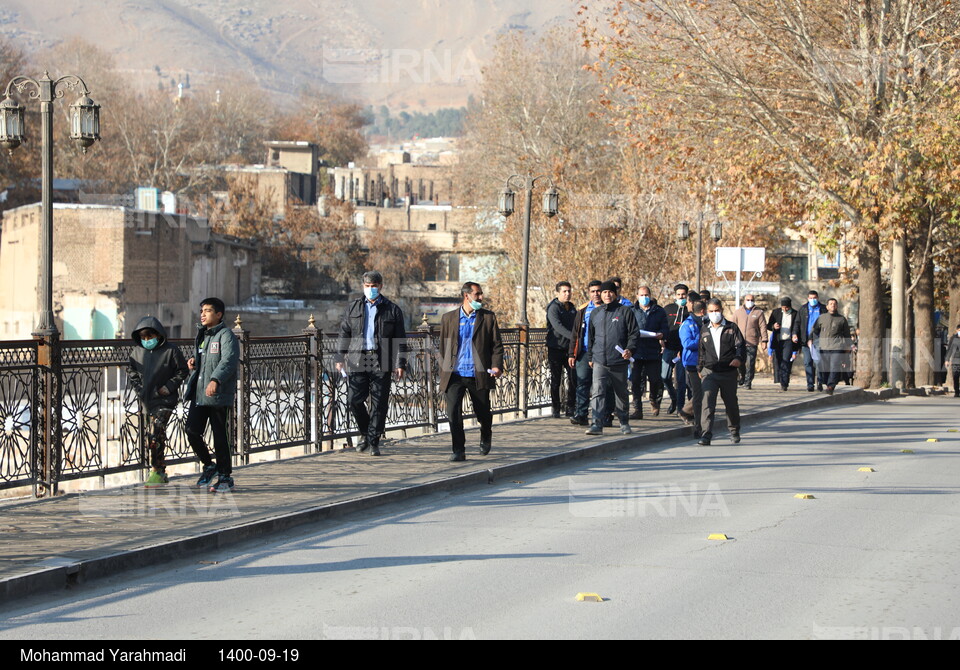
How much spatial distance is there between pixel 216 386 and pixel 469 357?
12.0ft

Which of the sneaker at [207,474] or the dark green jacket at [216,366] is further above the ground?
the dark green jacket at [216,366]

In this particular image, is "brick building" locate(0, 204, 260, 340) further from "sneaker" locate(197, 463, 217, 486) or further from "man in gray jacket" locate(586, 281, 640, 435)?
"sneaker" locate(197, 463, 217, 486)

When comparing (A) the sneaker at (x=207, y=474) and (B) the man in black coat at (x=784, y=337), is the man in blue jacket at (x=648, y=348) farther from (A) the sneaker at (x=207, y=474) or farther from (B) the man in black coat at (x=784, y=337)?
(A) the sneaker at (x=207, y=474)

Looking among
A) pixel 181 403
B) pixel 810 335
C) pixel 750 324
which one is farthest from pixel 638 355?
pixel 810 335

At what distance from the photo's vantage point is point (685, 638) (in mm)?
6410

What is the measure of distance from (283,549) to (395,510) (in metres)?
1.91

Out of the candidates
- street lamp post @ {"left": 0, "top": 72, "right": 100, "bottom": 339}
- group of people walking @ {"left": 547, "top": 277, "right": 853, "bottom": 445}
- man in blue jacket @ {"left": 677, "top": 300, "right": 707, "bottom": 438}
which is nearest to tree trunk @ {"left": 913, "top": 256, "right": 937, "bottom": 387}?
group of people walking @ {"left": 547, "top": 277, "right": 853, "bottom": 445}

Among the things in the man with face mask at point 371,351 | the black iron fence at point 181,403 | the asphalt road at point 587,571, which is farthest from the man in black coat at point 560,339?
the asphalt road at point 587,571

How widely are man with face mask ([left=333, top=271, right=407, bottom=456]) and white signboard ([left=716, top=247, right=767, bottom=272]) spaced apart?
1535cm

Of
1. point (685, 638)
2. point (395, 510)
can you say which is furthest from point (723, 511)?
point (685, 638)

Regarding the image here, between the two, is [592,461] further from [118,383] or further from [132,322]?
[132,322]

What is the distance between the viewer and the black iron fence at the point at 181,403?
1052 centimetres

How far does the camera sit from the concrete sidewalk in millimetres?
→ 8227

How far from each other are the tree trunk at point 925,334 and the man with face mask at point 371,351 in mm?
19193
